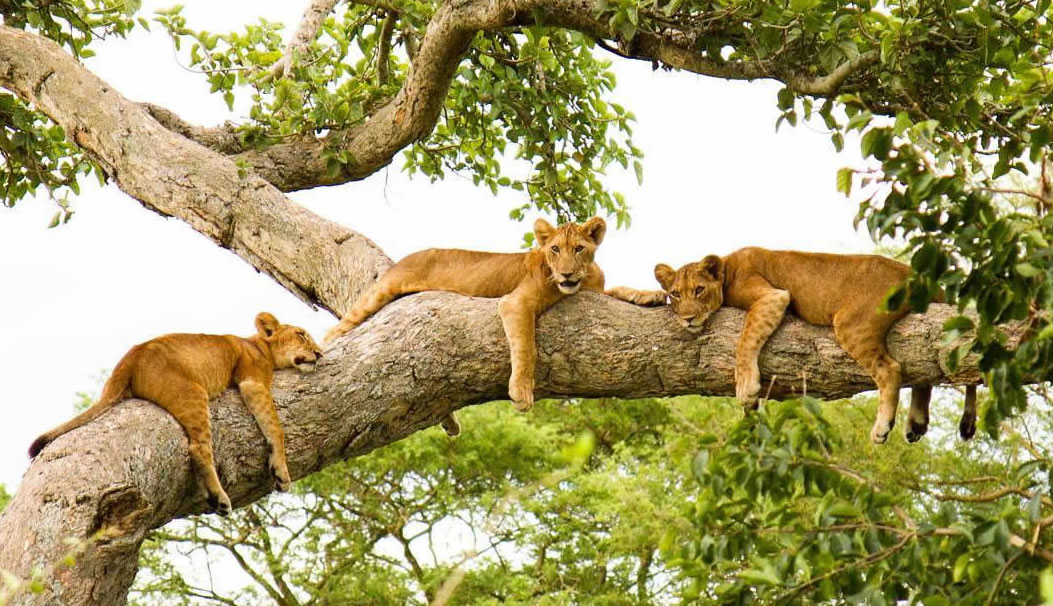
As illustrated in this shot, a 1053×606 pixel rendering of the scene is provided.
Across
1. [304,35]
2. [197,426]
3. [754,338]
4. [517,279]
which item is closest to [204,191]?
[304,35]

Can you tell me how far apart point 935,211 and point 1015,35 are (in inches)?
81.4

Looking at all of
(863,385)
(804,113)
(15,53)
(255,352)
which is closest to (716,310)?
(863,385)

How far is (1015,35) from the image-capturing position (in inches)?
215

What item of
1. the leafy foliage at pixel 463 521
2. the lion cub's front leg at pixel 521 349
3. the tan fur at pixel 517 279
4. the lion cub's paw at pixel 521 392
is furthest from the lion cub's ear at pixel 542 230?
the leafy foliage at pixel 463 521

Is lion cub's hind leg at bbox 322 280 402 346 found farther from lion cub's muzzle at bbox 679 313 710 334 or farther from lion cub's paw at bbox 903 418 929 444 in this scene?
lion cub's paw at bbox 903 418 929 444

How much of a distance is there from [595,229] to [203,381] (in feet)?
6.97

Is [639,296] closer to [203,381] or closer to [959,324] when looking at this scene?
[203,381]

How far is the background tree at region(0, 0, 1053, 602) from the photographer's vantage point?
12.5 feet

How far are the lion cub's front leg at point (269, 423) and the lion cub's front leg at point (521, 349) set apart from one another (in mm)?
1030

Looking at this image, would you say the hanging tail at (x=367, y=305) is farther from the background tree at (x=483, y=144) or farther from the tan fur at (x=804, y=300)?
the tan fur at (x=804, y=300)

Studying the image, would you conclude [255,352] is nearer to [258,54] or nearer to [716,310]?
[716,310]

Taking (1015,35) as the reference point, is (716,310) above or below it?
below

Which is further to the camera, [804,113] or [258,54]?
[258,54]

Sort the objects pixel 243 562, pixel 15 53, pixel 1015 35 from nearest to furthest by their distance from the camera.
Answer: pixel 1015 35
pixel 15 53
pixel 243 562
